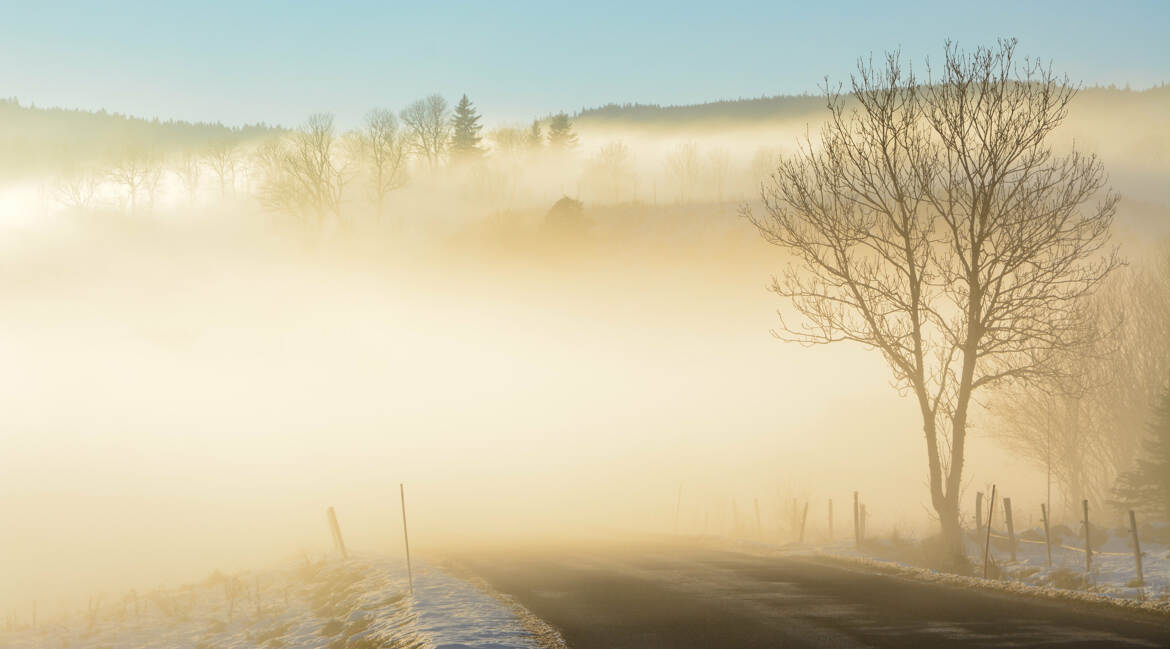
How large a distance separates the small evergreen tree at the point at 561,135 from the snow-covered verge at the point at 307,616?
155101mm

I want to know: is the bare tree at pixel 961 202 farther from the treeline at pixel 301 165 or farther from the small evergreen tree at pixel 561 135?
the small evergreen tree at pixel 561 135

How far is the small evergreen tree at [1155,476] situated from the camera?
3944 centimetres

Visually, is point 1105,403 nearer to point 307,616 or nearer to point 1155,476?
point 1155,476

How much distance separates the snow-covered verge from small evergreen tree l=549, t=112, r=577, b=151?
6106 inches

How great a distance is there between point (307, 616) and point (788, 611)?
11.9 meters

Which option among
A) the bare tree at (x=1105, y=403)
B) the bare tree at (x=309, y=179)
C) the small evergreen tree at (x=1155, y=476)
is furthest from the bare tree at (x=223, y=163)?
the small evergreen tree at (x=1155, y=476)

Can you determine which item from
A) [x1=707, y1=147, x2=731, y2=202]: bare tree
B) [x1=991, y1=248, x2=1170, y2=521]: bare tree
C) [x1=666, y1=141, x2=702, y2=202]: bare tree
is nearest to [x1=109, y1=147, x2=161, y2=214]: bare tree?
[x1=666, y1=141, x2=702, y2=202]: bare tree

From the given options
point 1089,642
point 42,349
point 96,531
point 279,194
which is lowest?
point 96,531

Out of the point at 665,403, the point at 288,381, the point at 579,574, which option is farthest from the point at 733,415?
the point at 579,574

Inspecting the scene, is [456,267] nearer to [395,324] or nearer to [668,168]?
[395,324]

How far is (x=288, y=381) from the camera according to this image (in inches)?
4144

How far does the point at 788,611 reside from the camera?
16.8 m

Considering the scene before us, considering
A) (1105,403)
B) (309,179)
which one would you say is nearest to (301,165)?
(309,179)

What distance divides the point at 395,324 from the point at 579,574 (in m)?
106
